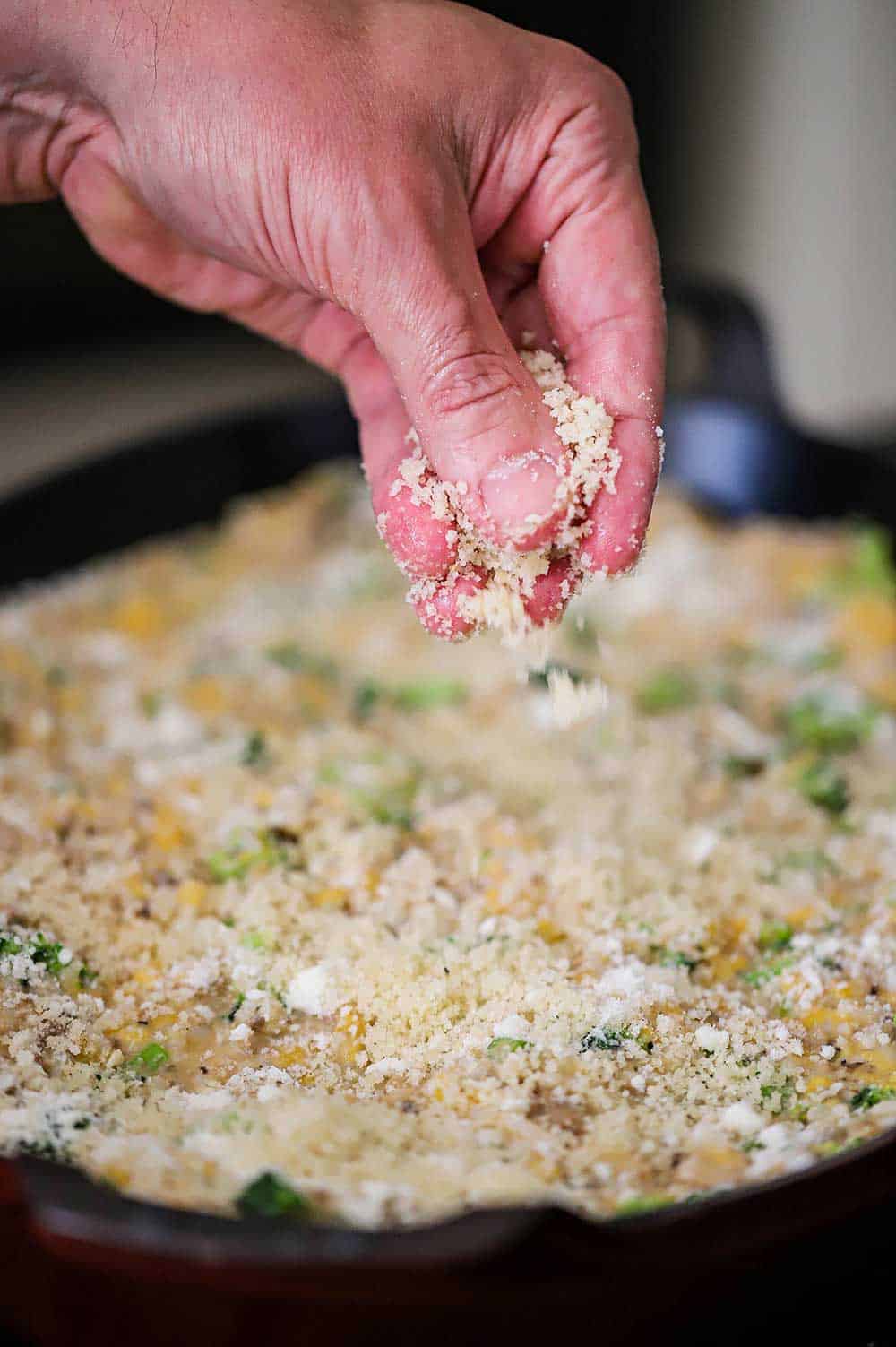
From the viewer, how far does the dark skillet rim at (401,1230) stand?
0.73m

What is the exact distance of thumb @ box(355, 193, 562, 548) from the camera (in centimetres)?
103

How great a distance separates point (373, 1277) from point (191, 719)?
0.93 m

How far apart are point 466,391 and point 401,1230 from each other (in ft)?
1.99

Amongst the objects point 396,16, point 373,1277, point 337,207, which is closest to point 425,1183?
point 373,1277

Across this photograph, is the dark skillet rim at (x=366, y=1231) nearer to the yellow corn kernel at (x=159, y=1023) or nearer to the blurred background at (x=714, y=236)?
the yellow corn kernel at (x=159, y=1023)

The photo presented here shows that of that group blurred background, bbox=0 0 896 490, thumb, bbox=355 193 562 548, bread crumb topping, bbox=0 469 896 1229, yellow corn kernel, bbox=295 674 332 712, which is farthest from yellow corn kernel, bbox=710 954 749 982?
blurred background, bbox=0 0 896 490

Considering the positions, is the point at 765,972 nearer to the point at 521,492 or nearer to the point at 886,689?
the point at 521,492

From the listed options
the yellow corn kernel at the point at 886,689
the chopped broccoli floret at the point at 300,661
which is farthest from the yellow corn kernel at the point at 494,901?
the yellow corn kernel at the point at 886,689

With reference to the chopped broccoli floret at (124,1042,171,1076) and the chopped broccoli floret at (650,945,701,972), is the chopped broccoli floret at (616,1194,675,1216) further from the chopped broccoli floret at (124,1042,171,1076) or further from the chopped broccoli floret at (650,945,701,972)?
the chopped broccoli floret at (124,1042,171,1076)

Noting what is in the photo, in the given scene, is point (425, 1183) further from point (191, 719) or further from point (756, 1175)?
point (191, 719)

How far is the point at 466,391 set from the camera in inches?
40.4

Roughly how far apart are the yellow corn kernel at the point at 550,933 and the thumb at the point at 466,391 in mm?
367

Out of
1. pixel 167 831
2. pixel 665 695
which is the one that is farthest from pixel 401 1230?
pixel 665 695

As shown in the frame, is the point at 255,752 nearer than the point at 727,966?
No
